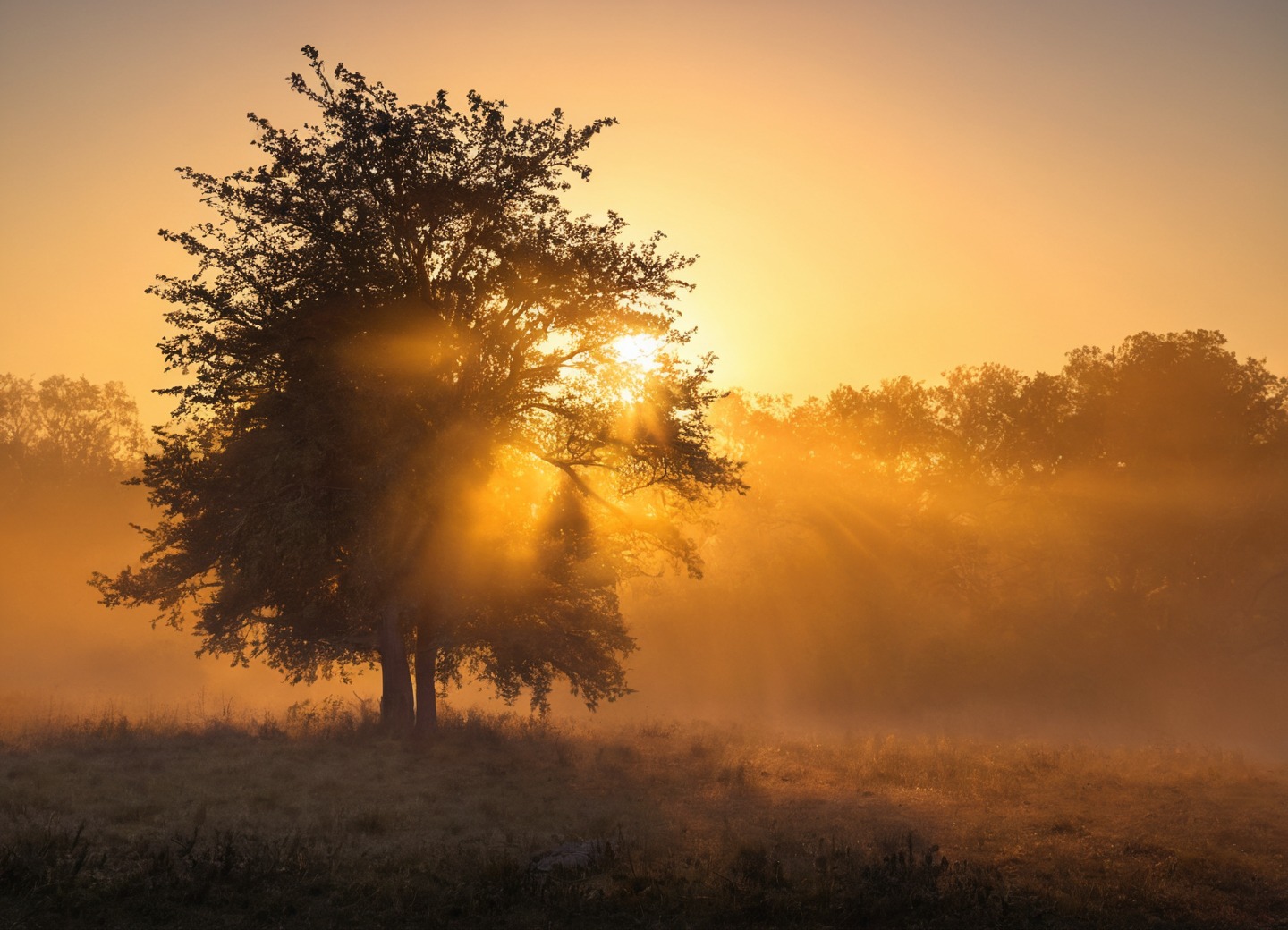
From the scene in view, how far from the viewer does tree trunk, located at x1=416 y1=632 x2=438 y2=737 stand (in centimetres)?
2488

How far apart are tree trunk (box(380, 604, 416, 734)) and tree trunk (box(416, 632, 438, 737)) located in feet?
0.82

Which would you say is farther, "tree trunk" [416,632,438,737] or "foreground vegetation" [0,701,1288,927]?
"tree trunk" [416,632,438,737]

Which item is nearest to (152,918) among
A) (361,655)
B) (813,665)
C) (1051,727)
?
(361,655)

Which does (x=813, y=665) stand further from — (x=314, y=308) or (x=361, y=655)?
(x=314, y=308)

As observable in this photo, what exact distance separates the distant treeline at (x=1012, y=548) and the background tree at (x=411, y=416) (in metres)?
26.6

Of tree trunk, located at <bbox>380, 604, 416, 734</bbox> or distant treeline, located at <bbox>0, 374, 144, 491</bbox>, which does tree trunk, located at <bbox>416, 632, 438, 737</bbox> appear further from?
distant treeline, located at <bbox>0, 374, 144, 491</bbox>

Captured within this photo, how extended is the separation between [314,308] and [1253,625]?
41119mm

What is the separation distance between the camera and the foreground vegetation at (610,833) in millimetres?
10672

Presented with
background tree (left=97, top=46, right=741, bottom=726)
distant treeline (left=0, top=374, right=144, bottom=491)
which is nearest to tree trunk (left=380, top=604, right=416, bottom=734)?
background tree (left=97, top=46, right=741, bottom=726)

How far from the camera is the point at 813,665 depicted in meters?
50.0

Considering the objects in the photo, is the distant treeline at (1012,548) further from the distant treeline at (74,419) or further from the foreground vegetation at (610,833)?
the distant treeline at (74,419)

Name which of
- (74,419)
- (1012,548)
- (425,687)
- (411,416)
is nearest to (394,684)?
(425,687)

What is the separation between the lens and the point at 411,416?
21.6 m

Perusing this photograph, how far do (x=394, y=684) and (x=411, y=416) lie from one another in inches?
298
